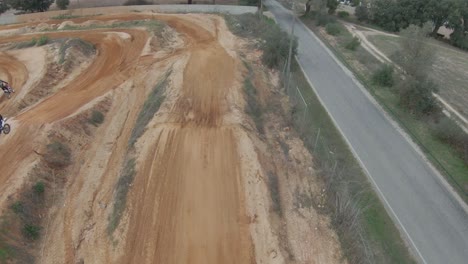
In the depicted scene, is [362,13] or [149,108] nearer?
[149,108]

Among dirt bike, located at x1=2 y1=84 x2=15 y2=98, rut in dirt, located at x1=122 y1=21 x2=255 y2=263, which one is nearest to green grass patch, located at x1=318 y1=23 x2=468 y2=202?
rut in dirt, located at x1=122 y1=21 x2=255 y2=263

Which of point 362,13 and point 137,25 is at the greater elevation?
point 137,25

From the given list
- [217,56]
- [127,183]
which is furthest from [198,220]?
[217,56]

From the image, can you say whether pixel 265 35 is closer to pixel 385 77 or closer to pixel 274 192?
pixel 385 77

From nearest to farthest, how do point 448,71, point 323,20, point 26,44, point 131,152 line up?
point 131,152 → point 26,44 → point 448,71 → point 323,20

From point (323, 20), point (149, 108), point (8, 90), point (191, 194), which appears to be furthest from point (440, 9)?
point (8, 90)
